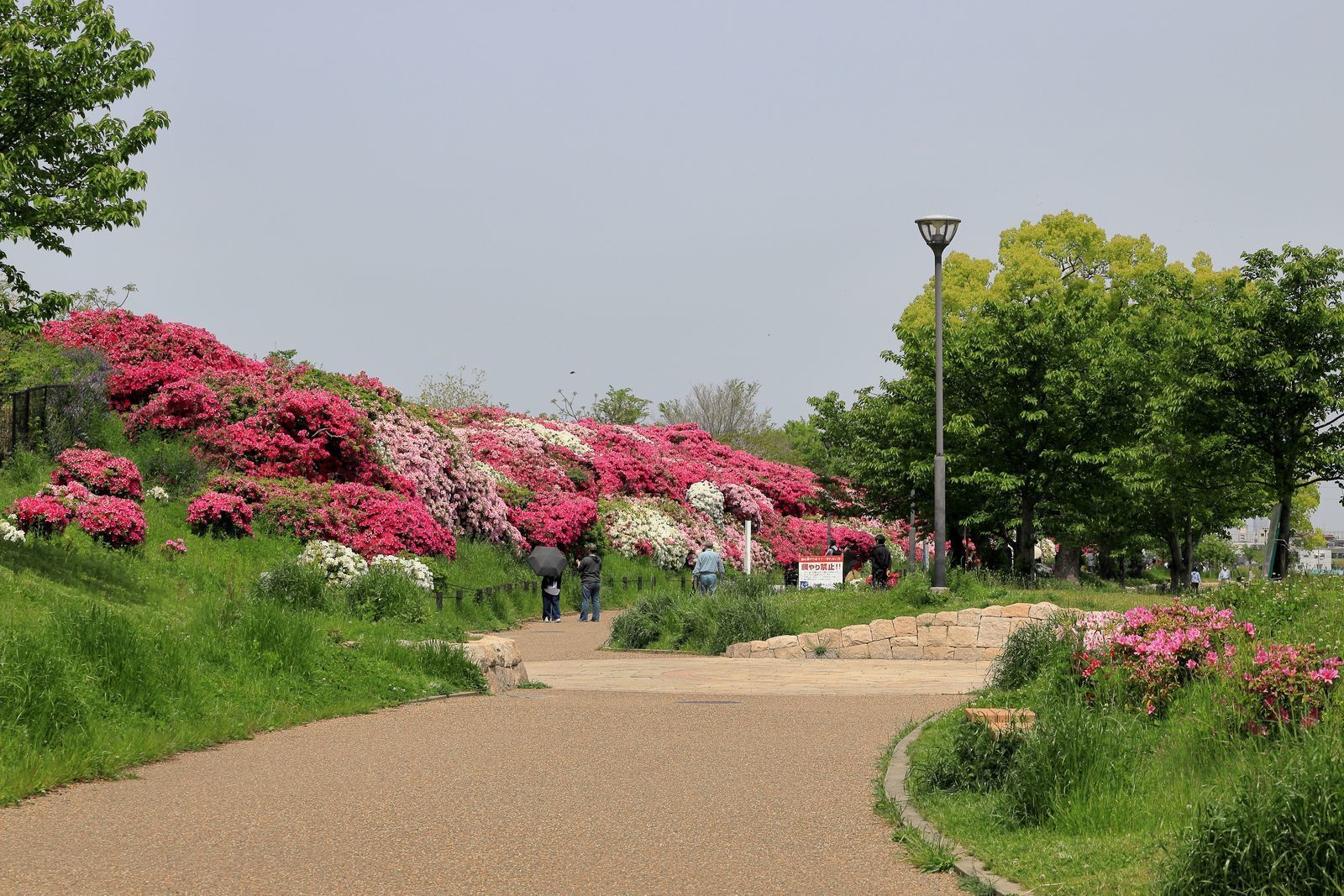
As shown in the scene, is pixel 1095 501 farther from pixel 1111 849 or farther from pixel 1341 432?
pixel 1111 849

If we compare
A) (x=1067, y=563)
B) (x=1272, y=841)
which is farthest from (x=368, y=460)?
(x=1272, y=841)

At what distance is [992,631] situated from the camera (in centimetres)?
1916

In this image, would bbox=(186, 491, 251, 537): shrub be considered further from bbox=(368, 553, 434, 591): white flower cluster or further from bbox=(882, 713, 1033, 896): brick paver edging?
bbox=(882, 713, 1033, 896): brick paver edging

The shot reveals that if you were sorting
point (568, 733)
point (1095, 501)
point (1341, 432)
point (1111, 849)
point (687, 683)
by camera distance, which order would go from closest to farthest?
point (1111, 849) < point (568, 733) < point (687, 683) < point (1341, 432) < point (1095, 501)

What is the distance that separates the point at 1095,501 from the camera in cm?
3070

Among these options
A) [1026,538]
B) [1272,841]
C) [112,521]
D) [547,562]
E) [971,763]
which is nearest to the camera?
[1272,841]

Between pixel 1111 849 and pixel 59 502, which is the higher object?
pixel 59 502

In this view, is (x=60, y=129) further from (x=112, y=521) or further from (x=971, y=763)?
(x=971, y=763)

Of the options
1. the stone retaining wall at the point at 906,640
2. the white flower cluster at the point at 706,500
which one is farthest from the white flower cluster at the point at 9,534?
the white flower cluster at the point at 706,500

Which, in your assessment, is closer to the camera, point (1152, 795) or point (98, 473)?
point (1152, 795)

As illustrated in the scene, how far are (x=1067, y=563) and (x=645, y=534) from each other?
11946 mm

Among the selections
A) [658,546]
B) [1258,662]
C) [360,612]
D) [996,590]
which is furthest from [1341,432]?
[1258,662]

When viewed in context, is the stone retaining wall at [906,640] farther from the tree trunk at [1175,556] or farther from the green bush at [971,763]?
the tree trunk at [1175,556]

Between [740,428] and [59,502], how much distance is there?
56675mm
